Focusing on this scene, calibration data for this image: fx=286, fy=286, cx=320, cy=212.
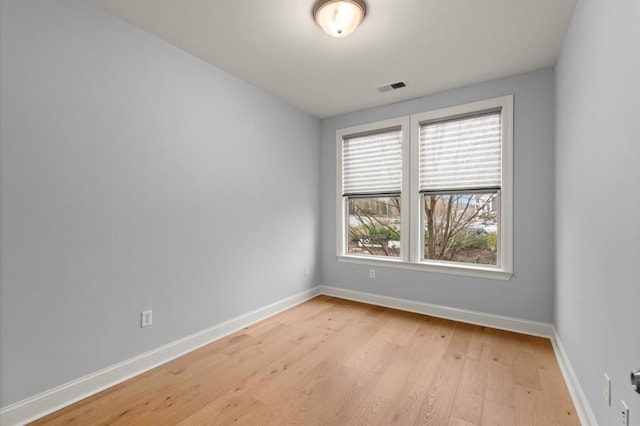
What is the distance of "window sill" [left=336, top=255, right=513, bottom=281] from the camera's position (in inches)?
119

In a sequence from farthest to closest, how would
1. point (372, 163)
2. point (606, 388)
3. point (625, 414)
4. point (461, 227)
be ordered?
point (372, 163) < point (461, 227) < point (606, 388) < point (625, 414)

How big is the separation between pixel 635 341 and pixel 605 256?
18.1 inches

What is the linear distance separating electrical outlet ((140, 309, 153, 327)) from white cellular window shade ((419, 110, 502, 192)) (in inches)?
120

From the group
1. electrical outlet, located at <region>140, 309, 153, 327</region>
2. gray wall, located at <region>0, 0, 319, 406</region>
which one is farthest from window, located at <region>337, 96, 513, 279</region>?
electrical outlet, located at <region>140, 309, 153, 327</region>

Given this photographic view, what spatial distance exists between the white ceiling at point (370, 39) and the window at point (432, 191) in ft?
1.63

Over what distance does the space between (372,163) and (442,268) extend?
1.61 metres

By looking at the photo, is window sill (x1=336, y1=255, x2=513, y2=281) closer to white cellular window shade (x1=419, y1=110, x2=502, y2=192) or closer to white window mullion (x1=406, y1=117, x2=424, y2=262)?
white window mullion (x1=406, y1=117, x2=424, y2=262)

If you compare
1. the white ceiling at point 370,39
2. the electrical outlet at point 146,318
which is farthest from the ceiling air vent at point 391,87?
the electrical outlet at point 146,318

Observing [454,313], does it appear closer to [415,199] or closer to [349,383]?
[415,199]

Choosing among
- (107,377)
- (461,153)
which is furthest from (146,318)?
(461,153)

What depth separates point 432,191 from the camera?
3.42 meters

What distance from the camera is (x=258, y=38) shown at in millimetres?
2354

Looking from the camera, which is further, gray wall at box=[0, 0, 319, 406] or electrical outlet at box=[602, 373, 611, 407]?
gray wall at box=[0, 0, 319, 406]

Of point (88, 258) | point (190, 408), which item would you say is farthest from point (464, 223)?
point (88, 258)
